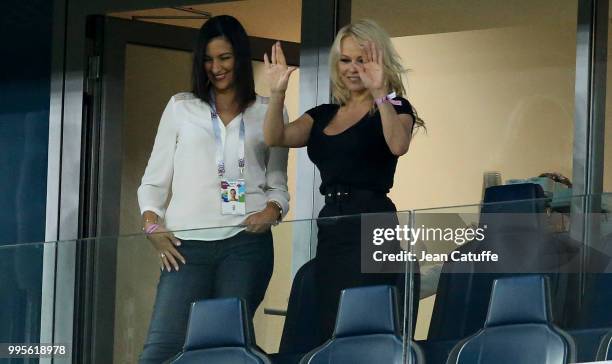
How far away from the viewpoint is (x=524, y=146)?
648 centimetres

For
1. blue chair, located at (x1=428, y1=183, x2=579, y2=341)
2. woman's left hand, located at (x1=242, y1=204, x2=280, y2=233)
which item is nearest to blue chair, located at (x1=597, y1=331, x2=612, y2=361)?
blue chair, located at (x1=428, y1=183, x2=579, y2=341)

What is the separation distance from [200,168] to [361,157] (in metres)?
1.03

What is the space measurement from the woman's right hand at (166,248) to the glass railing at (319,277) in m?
0.02

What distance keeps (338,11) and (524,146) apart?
1166 millimetres

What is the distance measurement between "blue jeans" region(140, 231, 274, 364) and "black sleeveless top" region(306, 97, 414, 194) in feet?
1.94

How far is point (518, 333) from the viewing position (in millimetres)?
4672

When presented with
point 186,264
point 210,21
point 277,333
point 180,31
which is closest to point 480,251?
point 277,333

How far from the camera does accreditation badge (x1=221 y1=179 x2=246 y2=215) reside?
6.19 metres

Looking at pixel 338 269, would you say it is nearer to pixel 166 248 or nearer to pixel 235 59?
pixel 166 248

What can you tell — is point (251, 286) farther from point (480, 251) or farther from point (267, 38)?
point (267, 38)

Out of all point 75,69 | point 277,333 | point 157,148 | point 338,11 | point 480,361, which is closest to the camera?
point 480,361

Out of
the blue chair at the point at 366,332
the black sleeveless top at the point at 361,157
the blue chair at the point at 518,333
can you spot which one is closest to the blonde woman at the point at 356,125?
the black sleeveless top at the point at 361,157

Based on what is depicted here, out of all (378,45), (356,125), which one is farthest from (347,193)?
(378,45)

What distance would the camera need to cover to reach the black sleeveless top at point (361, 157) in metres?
5.59
